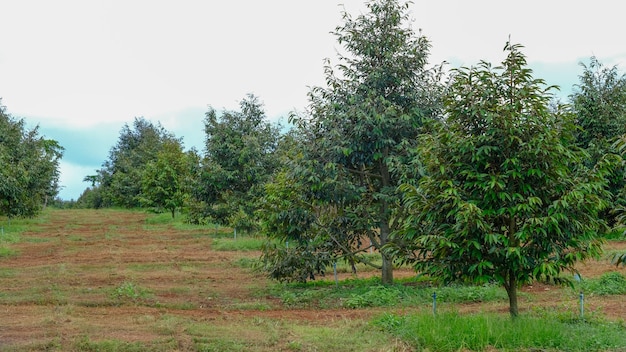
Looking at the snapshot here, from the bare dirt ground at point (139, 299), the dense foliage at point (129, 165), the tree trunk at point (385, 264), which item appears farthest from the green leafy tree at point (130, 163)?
the tree trunk at point (385, 264)

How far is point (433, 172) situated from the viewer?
865 centimetres

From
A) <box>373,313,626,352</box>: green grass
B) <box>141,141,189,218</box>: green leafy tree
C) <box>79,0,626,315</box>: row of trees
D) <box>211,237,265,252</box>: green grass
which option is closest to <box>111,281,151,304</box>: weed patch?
<box>79,0,626,315</box>: row of trees

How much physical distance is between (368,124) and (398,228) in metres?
2.53

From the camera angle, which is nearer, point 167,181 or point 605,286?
point 605,286

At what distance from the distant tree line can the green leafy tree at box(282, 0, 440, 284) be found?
32 mm

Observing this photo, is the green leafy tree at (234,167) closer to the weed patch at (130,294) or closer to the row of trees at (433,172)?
the row of trees at (433,172)

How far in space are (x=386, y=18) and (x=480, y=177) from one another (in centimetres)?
639

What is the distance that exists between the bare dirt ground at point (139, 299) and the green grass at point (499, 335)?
1953 mm

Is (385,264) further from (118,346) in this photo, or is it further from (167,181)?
(167,181)

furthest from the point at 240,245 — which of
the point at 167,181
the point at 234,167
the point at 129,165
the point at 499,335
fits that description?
the point at 129,165

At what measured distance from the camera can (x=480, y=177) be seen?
26.5ft

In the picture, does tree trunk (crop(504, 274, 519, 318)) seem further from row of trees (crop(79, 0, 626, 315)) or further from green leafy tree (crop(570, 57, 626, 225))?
green leafy tree (crop(570, 57, 626, 225))

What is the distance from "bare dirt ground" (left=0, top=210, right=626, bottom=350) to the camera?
890 centimetres

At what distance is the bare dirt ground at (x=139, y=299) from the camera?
29.2 feet
